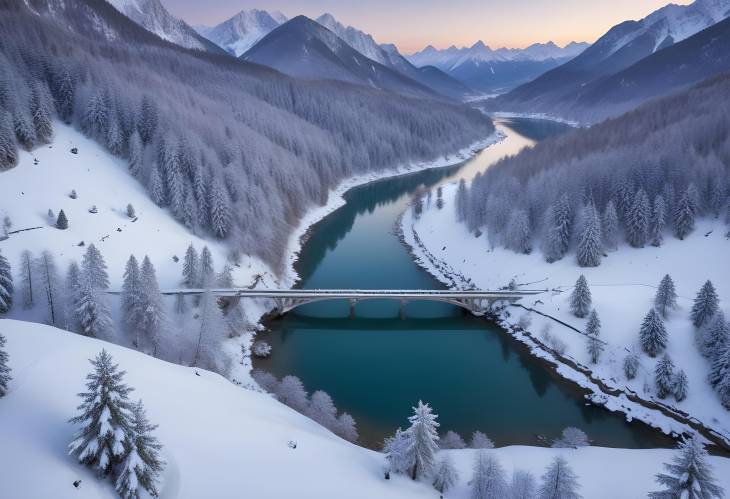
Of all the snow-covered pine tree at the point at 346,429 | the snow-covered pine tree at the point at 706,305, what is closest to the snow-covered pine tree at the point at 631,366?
the snow-covered pine tree at the point at 706,305

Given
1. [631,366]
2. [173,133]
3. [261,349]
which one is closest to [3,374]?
[261,349]

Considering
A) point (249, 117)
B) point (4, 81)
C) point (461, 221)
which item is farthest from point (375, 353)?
point (249, 117)

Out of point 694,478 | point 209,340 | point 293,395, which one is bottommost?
point 293,395

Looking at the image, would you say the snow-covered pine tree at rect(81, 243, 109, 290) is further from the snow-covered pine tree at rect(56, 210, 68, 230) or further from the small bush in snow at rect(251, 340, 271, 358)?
the small bush in snow at rect(251, 340, 271, 358)

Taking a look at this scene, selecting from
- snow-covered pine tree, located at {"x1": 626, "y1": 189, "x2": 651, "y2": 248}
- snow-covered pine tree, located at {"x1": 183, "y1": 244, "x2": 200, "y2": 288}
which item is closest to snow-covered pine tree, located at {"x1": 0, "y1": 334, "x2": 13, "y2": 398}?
snow-covered pine tree, located at {"x1": 183, "y1": 244, "x2": 200, "y2": 288}

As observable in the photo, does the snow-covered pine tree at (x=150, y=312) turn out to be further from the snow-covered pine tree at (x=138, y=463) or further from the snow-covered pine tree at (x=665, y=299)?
the snow-covered pine tree at (x=665, y=299)

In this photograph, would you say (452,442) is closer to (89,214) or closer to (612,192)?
(612,192)

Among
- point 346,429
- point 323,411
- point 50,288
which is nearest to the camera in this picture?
point 346,429
